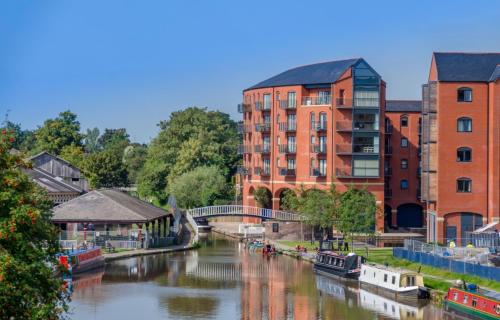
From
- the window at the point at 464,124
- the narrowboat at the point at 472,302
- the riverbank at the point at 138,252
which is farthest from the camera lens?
the window at the point at 464,124

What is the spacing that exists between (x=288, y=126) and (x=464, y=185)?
1101 inches

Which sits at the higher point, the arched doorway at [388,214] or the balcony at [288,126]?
the balcony at [288,126]

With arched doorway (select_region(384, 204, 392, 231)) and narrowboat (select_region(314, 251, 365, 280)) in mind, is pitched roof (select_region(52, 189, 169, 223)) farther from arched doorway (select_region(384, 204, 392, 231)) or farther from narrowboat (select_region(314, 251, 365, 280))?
arched doorway (select_region(384, 204, 392, 231))

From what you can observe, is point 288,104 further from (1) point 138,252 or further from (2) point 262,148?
(1) point 138,252

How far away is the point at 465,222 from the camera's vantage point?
87750mm

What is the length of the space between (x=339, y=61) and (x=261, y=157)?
1507cm

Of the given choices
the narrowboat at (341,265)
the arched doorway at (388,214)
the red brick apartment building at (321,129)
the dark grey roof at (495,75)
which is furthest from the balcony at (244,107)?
the narrowboat at (341,265)

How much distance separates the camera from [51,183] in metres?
110

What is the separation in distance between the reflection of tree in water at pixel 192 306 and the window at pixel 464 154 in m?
36.4

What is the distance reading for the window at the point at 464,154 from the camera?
87625 millimetres

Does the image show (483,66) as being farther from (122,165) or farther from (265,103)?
(122,165)

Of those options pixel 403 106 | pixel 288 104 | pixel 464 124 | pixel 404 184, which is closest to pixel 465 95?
pixel 464 124

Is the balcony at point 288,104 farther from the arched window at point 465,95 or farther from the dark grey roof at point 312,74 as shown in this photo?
the arched window at point 465,95

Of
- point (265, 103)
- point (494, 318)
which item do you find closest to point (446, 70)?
point (265, 103)
